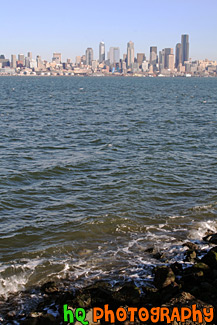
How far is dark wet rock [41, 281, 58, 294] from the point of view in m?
9.79

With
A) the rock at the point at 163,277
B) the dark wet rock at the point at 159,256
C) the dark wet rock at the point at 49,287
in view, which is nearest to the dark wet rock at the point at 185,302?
the rock at the point at 163,277

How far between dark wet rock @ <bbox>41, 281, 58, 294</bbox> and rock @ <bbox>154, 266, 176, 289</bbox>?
245cm

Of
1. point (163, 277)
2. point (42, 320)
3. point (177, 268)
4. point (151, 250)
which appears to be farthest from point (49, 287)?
point (151, 250)

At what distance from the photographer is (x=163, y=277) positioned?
968cm

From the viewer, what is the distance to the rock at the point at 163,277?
30.9 feet

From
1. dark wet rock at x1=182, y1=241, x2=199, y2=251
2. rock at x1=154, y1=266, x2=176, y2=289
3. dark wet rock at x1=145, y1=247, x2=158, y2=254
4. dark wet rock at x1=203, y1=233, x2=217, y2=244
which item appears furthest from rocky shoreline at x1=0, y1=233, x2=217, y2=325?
dark wet rock at x1=203, y1=233, x2=217, y2=244

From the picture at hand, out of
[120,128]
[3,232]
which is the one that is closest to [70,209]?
[3,232]

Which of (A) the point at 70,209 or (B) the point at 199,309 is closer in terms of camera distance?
(B) the point at 199,309

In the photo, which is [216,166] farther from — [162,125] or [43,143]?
[162,125]

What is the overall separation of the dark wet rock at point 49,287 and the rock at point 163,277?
2.45m

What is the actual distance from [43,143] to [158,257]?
57.7 feet

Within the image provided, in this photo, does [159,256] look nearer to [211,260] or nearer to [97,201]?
[211,260]

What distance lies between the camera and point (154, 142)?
29.1m

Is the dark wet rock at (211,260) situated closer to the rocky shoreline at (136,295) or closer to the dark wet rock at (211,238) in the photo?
the rocky shoreline at (136,295)
